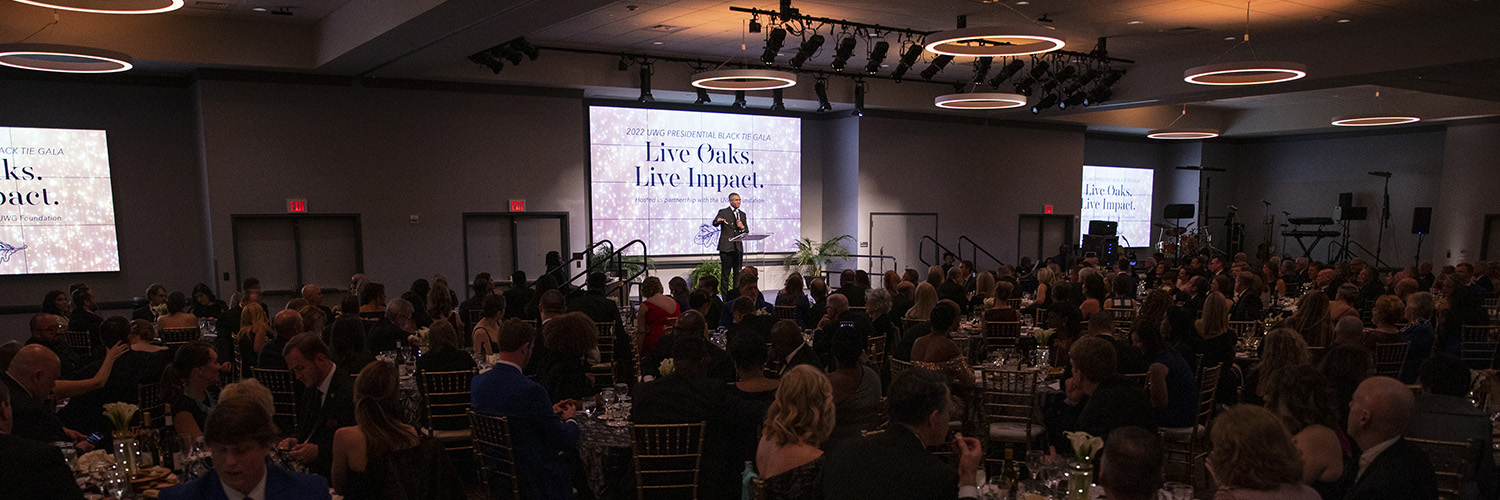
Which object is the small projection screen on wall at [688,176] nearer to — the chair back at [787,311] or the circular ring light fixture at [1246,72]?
the chair back at [787,311]

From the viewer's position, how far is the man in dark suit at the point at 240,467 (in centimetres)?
259

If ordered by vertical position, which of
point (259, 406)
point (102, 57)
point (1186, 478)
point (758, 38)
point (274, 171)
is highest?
point (758, 38)

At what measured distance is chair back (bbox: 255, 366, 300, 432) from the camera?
588 centimetres

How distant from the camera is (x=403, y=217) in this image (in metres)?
12.9

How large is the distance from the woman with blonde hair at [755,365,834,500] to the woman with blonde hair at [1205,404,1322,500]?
1.40 metres

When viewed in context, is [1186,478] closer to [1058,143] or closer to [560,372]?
[560,372]

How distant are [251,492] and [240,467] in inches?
3.4

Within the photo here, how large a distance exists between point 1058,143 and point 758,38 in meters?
10.00

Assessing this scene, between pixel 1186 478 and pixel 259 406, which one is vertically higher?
pixel 259 406

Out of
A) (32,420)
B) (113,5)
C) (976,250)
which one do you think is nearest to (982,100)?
(976,250)

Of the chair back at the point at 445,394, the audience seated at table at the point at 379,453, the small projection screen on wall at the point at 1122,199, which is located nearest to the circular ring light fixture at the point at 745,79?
the chair back at the point at 445,394

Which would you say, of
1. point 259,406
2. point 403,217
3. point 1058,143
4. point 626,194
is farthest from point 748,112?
point 259,406

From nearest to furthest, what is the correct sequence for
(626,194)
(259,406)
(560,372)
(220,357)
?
(259,406) → (560,372) → (220,357) → (626,194)

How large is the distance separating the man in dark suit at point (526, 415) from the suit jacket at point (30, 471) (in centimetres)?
182
